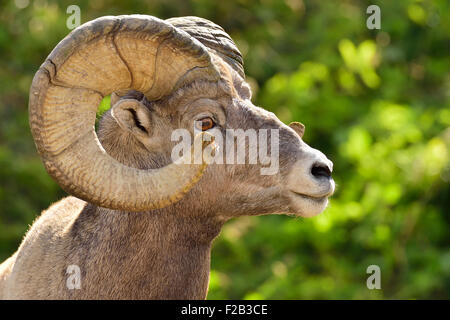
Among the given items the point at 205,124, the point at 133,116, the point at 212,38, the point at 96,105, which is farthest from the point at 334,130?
the point at 96,105

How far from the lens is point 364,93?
62.7 feet

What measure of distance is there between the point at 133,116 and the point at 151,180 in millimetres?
591

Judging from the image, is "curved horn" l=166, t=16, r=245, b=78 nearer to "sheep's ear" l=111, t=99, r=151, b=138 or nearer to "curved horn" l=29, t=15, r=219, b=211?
"curved horn" l=29, t=15, r=219, b=211

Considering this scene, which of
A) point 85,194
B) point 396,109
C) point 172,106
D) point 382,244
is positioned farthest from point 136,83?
point 396,109

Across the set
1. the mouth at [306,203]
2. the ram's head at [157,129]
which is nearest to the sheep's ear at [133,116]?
the ram's head at [157,129]

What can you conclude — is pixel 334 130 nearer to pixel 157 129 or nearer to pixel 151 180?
pixel 157 129

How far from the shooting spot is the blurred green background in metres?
15.4

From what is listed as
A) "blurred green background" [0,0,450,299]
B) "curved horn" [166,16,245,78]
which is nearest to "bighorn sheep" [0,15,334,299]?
"curved horn" [166,16,245,78]

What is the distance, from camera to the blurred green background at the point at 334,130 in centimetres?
1538

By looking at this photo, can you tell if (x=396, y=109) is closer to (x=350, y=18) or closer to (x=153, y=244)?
(x=350, y=18)

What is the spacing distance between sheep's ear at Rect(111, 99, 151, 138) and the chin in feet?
3.54
